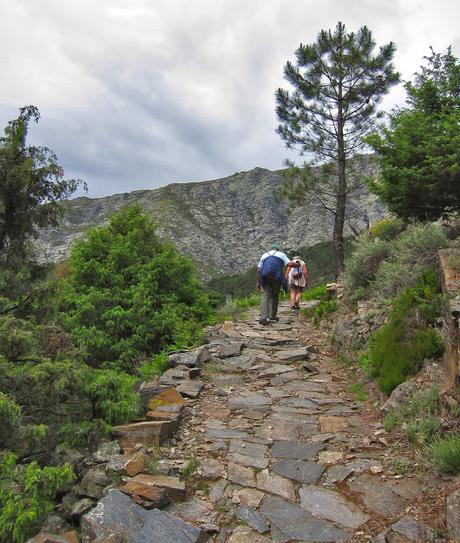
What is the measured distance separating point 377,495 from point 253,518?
106 centimetres

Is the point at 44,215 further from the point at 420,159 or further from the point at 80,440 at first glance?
the point at 420,159

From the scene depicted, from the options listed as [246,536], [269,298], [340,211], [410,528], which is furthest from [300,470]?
[340,211]

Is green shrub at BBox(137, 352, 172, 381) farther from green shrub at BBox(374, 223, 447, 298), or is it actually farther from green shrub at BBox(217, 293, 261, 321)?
green shrub at BBox(217, 293, 261, 321)

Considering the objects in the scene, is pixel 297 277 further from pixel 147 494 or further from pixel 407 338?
pixel 147 494

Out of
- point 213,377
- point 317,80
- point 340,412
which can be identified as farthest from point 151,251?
point 317,80

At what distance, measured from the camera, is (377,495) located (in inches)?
145

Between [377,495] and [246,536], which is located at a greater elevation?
[377,495]

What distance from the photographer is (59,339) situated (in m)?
5.96

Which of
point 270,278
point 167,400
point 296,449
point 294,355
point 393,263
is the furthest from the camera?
point 270,278

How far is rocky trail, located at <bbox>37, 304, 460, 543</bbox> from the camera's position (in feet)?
10.6

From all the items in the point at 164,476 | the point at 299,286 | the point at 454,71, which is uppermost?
the point at 454,71

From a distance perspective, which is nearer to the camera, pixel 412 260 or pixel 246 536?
pixel 246 536

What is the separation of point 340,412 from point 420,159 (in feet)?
15.3

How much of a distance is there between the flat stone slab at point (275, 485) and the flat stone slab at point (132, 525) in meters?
0.90
